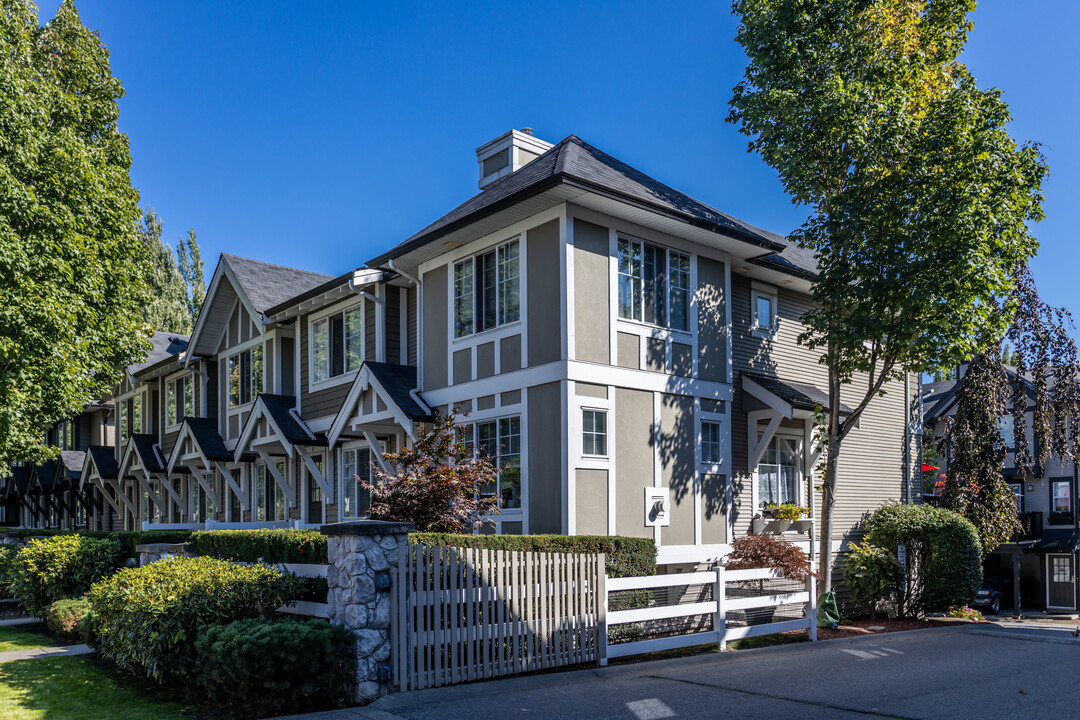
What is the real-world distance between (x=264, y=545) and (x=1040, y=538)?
34056 mm

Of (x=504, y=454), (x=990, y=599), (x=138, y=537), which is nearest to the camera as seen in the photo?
(x=504, y=454)

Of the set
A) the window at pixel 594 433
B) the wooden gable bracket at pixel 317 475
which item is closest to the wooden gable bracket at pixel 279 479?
the wooden gable bracket at pixel 317 475

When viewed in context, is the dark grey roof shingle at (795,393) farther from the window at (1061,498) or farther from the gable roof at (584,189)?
the window at (1061,498)

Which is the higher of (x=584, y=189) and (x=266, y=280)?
(x=266, y=280)

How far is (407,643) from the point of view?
845cm

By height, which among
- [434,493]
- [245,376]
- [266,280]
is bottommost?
[434,493]

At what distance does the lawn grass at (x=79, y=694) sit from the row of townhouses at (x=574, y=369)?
599cm

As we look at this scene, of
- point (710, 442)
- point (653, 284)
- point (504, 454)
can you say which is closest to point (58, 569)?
point (504, 454)

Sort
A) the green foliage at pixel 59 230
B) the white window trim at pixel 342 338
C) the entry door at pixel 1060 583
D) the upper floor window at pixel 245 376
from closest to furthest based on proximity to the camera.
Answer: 1. the green foliage at pixel 59 230
2. the white window trim at pixel 342 338
3. the upper floor window at pixel 245 376
4. the entry door at pixel 1060 583

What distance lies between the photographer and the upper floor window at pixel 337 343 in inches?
736

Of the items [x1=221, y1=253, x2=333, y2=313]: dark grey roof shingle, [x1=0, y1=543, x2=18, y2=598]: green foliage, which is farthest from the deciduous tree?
[x1=0, y1=543, x2=18, y2=598]: green foliage

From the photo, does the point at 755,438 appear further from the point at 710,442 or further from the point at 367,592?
the point at 367,592

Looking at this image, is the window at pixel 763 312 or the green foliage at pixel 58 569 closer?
the green foliage at pixel 58 569

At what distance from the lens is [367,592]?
8.23 m
